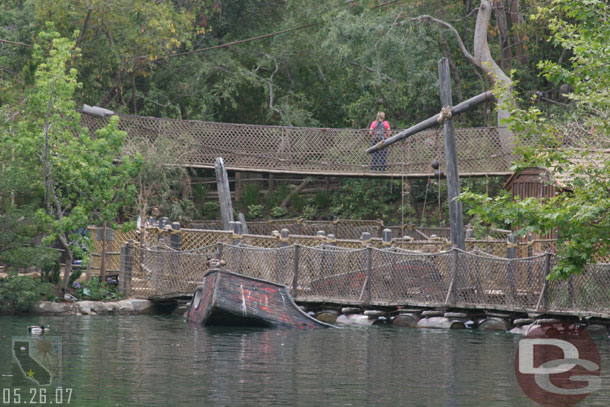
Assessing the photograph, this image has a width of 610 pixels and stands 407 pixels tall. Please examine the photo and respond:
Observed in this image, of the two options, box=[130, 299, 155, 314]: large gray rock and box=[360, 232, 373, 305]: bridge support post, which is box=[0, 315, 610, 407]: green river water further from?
box=[130, 299, 155, 314]: large gray rock

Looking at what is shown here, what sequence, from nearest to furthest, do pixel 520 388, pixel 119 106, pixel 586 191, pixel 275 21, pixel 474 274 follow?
pixel 520 388, pixel 586 191, pixel 474 274, pixel 119 106, pixel 275 21

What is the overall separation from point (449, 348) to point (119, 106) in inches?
771

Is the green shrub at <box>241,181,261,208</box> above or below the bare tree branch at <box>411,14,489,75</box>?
below

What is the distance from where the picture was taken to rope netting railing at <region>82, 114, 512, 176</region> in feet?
87.9

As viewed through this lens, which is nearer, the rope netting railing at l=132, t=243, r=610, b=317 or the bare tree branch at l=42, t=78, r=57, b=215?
the rope netting railing at l=132, t=243, r=610, b=317

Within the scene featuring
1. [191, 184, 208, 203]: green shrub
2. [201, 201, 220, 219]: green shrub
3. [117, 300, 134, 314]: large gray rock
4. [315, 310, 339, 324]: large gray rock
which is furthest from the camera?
[201, 201, 220, 219]: green shrub

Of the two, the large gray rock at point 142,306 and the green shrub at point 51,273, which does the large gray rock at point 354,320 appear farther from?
the green shrub at point 51,273

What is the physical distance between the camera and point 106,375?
43.1ft

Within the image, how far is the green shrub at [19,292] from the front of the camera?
20.6m

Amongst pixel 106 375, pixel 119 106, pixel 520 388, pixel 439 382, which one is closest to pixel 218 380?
pixel 106 375

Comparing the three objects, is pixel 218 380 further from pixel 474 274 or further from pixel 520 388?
pixel 474 274

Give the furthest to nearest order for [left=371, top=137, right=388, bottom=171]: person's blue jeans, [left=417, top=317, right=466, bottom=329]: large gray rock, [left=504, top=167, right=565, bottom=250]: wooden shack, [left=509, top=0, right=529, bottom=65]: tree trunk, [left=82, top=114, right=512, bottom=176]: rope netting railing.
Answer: [left=509, top=0, right=529, bottom=65]: tree trunk, [left=371, top=137, right=388, bottom=171]: person's blue jeans, [left=82, top=114, right=512, bottom=176]: rope netting railing, [left=504, top=167, right=565, bottom=250]: wooden shack, [left=417, top=317, right=466, bottom=329]: large gray rock

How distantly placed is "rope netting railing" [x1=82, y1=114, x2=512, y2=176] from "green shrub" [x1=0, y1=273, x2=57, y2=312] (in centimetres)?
769
